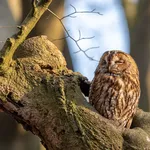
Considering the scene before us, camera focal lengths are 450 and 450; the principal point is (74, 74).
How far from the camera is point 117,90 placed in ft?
7.02

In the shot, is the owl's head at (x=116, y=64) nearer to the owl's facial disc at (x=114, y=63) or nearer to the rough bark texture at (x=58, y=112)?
the owl's facial disc at (x=114, y=63)

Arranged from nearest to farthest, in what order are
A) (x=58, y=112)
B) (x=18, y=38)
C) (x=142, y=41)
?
(x=58, y=112) → (x=18, y=38) → (x=142, y=41)

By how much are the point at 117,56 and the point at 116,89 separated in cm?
22

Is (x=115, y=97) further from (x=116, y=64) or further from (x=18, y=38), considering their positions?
(x=18, y=38)

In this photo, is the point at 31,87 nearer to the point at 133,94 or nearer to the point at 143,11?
the point at 133,94

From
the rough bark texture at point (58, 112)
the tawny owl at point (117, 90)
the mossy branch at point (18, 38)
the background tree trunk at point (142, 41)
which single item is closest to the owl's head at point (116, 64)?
the tawny owl at point (117, 90)

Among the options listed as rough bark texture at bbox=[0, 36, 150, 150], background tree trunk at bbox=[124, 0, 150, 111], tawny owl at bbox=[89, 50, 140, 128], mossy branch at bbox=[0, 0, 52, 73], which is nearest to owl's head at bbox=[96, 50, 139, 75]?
tawny owl at bbox=[89, 50, 140, 128]

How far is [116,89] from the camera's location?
214 centimetres

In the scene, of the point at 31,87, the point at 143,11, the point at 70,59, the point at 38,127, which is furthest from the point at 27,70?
the point at 143,11

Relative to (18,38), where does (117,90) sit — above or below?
below

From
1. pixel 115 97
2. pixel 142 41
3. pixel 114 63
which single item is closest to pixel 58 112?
pixel 115 97

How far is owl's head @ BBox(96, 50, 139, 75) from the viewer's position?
7.30 feet

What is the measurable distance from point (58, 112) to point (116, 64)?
0.48 meters

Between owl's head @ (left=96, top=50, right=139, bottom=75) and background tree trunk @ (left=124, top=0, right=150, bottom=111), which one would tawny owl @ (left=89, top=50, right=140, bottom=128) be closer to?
owl's head @ (left=96, top=50, right=139, bottom=75)
